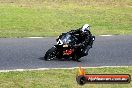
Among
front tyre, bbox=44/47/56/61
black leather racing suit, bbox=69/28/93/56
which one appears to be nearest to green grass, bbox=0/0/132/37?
front tyre, bbox=44/47/56/61

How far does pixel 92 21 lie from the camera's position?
27.8 m

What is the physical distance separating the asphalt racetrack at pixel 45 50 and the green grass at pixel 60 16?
1.80 meters

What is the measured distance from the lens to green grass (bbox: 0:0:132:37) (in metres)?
24.4

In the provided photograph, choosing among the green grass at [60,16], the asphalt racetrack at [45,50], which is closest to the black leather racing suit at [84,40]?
the asphalt racetrack at [45,50]

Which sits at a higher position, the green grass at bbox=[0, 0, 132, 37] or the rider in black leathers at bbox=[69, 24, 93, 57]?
the rider in black leathers at bbox=[69, 24, 93, 57]

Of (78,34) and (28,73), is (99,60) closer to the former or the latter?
(78,34)

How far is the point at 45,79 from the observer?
43.5 feet

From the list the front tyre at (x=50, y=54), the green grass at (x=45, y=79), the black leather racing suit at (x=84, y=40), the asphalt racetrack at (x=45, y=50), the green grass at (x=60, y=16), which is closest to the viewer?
the green grass at (x=45, y=79)

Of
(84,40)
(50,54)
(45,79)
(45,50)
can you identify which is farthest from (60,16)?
(45,79)

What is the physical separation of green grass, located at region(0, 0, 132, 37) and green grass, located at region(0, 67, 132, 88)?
7.56 meters

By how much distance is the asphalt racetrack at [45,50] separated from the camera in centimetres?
1583

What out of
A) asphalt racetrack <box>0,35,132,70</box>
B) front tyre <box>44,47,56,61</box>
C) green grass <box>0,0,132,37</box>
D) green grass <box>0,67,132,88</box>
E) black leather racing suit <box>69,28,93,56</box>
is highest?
black leather racing suit <box>69,28,93,56</box>

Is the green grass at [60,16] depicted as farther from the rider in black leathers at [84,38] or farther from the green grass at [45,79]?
the green grass at [45,79]

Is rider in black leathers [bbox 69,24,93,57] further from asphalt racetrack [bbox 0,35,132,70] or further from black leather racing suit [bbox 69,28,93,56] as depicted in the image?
asphalt racetrack [bbox 0,35,132,70]
